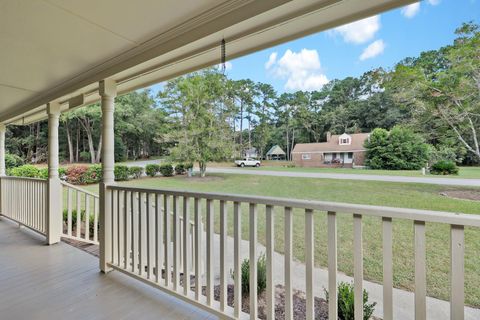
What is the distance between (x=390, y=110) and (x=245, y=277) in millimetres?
1721

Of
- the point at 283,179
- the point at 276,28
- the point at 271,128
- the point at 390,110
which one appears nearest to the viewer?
the point at 390,110

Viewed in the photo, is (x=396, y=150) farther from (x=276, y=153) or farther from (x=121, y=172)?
(x=121, y=172)

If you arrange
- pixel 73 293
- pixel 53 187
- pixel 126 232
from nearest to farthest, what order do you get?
1. pixel 73 293
2. pixel 126 232
3. pixel 53 187

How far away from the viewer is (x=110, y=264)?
2416mm

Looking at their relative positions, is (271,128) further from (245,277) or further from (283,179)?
(245,277)

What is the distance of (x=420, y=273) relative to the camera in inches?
41.0

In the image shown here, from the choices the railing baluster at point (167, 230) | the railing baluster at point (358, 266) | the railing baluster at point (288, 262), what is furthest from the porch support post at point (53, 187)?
the railing baluster at point (358, 266)

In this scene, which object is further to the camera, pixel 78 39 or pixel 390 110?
pixel 78 39

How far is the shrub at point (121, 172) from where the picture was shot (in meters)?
3.47

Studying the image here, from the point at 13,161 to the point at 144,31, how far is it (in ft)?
28.0

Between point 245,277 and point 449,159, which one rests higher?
point 449,159

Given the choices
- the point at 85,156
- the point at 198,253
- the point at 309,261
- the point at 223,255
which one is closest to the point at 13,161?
the point at 85,156

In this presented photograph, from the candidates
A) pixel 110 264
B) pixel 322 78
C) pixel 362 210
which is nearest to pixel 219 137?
pixel 322 78

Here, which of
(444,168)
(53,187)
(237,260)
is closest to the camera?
(444,168)
